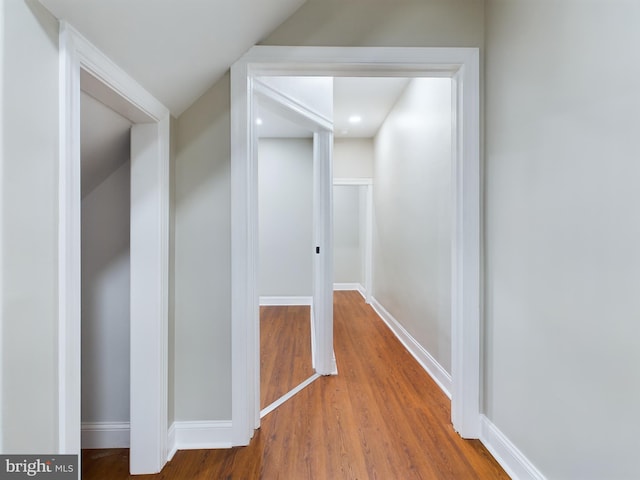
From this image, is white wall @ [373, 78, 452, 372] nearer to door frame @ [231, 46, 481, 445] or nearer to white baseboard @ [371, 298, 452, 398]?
white baseboard @ [371, 298, 452, 398]

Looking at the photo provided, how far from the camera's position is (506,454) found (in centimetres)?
146

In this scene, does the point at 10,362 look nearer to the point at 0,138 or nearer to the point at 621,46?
the point at 0,138

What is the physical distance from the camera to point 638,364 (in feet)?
2.91

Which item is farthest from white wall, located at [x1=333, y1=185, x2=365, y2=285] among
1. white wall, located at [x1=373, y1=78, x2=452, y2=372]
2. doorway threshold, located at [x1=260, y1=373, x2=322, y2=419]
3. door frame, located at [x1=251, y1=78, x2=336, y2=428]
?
doorway threshold, located at [x1=260, y1=373, x2=322, y2=419]

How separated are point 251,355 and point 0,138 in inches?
53.0

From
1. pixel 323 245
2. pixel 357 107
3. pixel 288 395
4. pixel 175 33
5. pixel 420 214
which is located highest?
pixel 357 107

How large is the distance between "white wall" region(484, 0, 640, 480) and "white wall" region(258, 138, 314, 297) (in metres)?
3.47

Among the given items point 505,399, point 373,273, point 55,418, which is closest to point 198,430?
point 55,418

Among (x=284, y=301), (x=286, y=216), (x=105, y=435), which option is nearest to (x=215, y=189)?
(x=105, y=435)

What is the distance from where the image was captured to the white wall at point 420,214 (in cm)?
→ 225

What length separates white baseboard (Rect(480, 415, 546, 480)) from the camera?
132 cm

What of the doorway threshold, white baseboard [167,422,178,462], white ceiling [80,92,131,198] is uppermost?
white ceiling [80,92,131,198]

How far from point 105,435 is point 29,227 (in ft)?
4.74

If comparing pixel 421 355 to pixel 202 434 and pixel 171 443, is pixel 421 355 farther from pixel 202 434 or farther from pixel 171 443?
pixel 171 443
